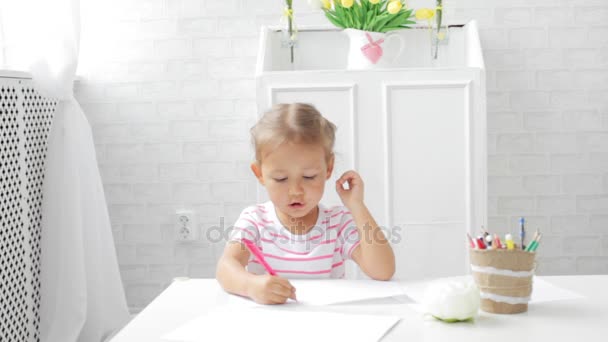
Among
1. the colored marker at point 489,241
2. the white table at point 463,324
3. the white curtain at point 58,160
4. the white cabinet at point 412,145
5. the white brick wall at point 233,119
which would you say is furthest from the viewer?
the white brick wall at point 233,119

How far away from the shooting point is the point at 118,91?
2607 mm

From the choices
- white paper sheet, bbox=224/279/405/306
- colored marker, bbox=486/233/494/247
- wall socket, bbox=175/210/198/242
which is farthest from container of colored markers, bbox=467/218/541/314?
wall socket, bbox=175/210/198/242

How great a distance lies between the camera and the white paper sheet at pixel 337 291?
0.95 metres

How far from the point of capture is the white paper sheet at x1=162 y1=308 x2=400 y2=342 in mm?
785

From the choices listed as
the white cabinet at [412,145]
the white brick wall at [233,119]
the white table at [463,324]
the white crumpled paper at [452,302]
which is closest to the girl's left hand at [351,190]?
the white table at [463,324]

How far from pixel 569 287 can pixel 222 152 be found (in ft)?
5.87

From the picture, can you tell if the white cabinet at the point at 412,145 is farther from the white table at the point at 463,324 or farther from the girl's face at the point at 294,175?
the white table at the point at 463,324

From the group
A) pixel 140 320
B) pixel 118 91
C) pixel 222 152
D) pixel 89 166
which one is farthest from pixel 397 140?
pixel 140 320

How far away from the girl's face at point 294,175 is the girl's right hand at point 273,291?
0.27m

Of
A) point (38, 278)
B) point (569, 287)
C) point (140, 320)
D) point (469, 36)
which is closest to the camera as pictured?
point (140, 320)

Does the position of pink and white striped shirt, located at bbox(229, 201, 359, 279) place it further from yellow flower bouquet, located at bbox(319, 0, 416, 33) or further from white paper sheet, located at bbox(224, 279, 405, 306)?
yellow flower bouquet, located at bbox(319, 0, 416, 33)

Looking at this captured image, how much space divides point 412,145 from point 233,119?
0.79 metres

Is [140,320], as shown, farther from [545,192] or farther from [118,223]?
[545,192]

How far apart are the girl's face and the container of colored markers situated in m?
0.36
